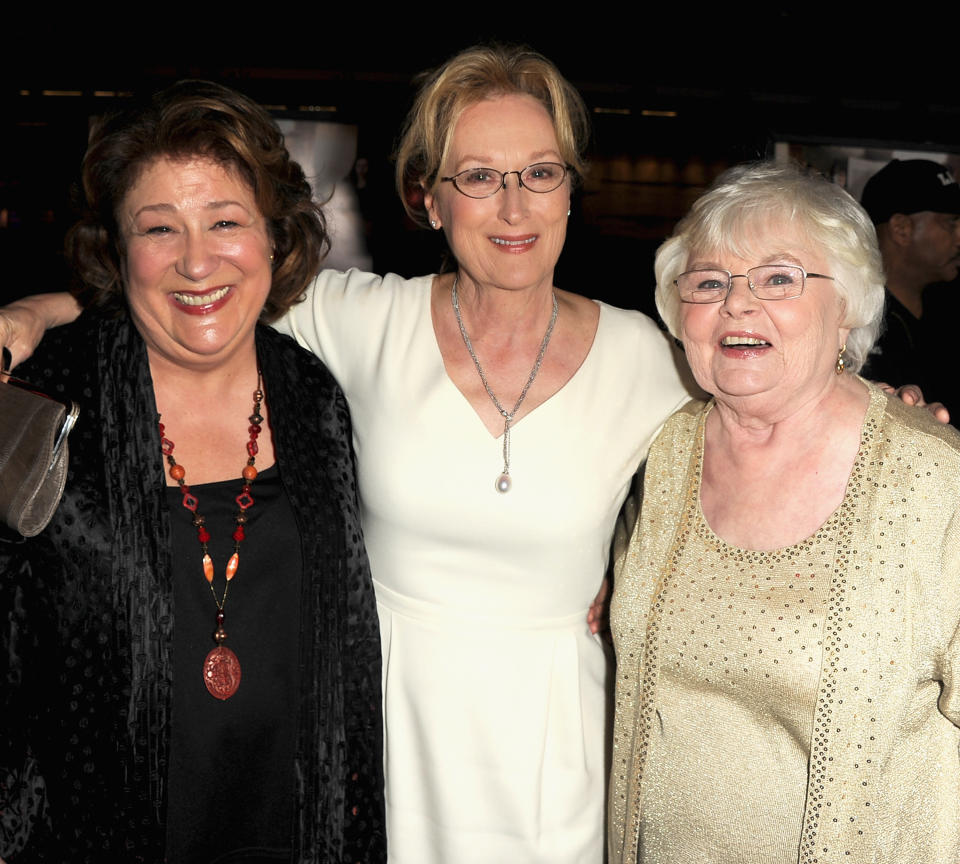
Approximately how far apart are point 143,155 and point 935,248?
3.22 meters

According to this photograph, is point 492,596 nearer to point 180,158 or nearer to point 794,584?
point 794,584

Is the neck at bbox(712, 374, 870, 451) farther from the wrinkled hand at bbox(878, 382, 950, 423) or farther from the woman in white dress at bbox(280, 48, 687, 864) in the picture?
the woman in white dress at bbox(280, 48, 687, 864)

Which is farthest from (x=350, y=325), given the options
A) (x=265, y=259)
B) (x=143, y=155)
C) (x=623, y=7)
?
(x=623, y=7)

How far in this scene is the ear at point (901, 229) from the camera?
4117 millimetres

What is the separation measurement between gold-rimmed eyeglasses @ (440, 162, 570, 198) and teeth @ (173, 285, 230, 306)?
582 millimetres

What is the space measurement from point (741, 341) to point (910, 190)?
2.66 metres

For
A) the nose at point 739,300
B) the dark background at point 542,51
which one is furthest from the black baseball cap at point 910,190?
the nose at point 739,300

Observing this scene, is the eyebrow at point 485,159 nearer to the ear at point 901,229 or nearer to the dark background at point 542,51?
the ear at point 901,229

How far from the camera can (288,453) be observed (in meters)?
2.20

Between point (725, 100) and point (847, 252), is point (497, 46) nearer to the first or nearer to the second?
point (847, 252)

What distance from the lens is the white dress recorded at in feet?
7.34

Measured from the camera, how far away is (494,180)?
226cm

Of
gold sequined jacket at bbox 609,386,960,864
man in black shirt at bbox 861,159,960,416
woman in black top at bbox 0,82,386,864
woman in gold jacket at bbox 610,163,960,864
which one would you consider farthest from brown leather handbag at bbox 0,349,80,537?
man in black shirt at bbox 861,159,960,416

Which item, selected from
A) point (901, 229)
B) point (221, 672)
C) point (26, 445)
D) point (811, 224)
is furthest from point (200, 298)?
point (901, 229)
